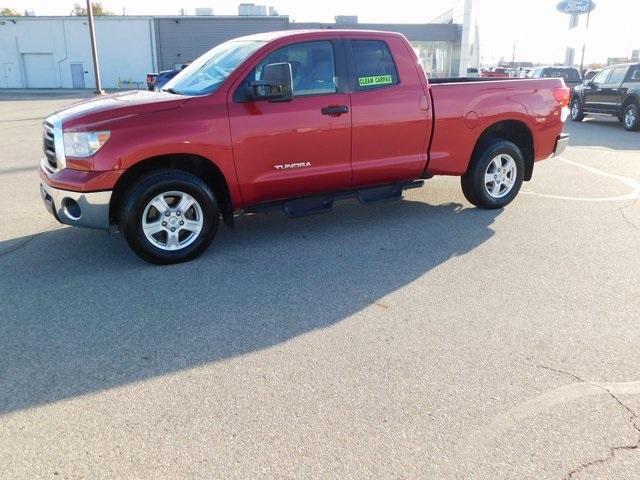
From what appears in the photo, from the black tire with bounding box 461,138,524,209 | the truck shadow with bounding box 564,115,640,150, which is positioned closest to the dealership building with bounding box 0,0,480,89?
the truck shadow with bounding box 564,115,640,150

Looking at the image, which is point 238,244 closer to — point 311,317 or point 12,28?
point 311,317

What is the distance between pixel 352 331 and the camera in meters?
3.77

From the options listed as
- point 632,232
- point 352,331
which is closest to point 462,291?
point 352,331

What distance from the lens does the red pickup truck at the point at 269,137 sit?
4.68 metres

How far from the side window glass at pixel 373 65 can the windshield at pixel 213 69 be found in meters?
1.01

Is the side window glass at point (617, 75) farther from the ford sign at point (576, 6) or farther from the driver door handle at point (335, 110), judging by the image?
the ford sign at point (576, 6)

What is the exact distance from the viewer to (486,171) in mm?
6527

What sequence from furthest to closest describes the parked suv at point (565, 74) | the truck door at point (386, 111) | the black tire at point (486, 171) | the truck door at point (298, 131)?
1. the parked suv at point (565, 74)
2. the black tire at point (486, 171)
3. the truck door at point (386, 111)
4. the truck door at point (298, 131)

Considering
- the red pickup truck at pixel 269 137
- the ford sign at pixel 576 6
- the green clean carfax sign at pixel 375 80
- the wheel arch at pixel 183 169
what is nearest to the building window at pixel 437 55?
the ford sign at pixel 576 6

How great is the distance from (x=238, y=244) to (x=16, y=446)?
3191mm

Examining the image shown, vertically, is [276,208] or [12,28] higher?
[12,28]

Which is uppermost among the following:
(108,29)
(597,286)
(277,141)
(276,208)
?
(108,29)

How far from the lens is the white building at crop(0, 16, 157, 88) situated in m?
44.8

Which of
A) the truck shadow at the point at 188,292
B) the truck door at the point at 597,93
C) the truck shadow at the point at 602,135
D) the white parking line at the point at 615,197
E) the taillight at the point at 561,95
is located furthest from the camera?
the truck door at the point at 597,93
